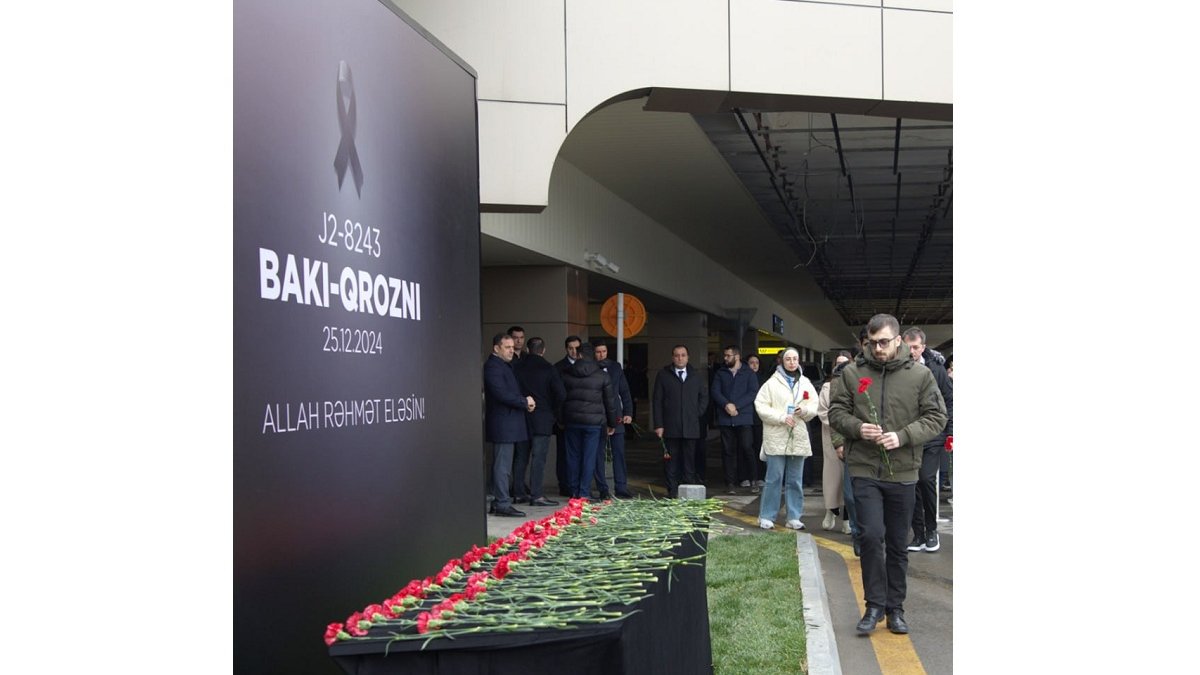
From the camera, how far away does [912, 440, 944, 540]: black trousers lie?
10570mm

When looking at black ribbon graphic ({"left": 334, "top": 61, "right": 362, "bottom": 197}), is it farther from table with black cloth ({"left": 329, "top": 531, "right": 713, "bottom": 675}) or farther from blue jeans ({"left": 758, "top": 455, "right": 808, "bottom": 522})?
blue jeans ({"left": 758, "top": 455, "right": 808, "bottom": 522})

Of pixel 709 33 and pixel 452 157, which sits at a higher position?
pixel 709 33

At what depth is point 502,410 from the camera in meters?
13.1

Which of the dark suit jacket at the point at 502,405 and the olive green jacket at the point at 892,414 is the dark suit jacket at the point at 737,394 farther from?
the olive green jacket at the point at 892,414

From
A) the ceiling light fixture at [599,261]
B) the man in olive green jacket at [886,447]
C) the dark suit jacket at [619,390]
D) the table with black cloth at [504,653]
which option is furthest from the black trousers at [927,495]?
the ceiling light fixture at [599,261]

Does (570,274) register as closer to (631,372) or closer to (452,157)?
(452,157)

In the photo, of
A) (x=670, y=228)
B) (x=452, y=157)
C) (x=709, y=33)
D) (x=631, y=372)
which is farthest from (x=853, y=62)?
(x=631, y=372)

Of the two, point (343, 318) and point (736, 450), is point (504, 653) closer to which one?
point (343, 318)

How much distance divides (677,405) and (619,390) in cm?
85

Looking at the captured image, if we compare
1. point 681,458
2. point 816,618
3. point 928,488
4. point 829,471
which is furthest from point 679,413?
point 816,618

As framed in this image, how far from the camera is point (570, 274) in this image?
1852cm

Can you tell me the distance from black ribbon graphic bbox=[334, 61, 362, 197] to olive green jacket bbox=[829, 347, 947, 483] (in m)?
3.98

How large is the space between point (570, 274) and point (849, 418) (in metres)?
11.3

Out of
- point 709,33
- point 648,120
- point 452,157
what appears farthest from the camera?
point 648,120
